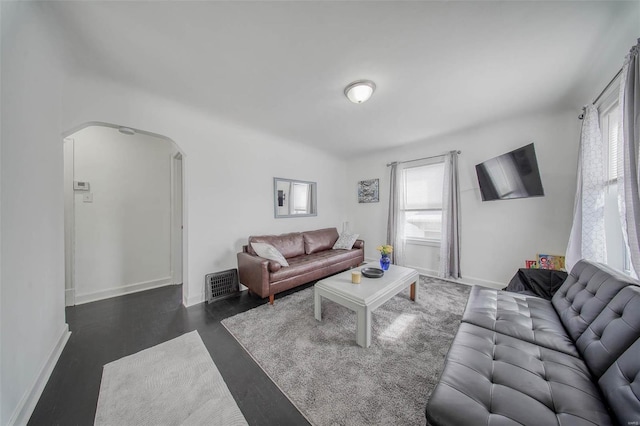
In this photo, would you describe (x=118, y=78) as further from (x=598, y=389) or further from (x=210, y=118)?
(x=598, y=389)

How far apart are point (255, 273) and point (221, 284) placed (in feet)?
2.10

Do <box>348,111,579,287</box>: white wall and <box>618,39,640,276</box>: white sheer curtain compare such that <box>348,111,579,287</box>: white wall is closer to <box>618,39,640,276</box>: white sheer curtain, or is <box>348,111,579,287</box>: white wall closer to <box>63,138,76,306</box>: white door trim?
<box>618,39,640,276</box>: white sheer curtain

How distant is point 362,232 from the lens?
4.85 m

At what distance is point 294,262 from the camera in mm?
3088

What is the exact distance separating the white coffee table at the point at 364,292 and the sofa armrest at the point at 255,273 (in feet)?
2.26

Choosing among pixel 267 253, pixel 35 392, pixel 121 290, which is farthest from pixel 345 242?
pixel 35 392

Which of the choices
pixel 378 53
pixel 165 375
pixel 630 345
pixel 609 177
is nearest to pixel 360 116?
pixel 378 53

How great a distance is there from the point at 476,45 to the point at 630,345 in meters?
2.06

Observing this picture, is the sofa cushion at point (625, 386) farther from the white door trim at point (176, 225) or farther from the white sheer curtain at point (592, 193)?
the white door trim at point (176, 225)

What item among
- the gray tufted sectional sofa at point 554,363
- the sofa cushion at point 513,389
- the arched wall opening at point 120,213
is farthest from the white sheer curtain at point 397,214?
the arched wall opening at point 120,213

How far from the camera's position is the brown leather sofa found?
2.56m

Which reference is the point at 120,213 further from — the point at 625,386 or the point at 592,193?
the point at 592,193

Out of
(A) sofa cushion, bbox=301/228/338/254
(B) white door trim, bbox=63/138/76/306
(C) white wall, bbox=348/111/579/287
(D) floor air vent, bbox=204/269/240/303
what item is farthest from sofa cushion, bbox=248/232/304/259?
(C) white wall, bbox=348/111/579/287

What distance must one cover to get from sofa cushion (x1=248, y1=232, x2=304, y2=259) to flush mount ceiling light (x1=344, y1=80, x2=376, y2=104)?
229cm
